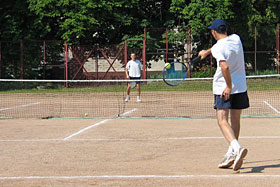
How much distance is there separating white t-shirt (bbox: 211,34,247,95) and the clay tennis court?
3.49 feet

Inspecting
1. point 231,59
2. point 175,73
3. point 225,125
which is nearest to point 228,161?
point 225,125

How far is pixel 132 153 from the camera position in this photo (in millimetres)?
7852

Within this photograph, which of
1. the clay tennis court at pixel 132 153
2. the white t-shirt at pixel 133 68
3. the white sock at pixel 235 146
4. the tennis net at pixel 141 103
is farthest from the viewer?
the white t-shirt at pixel 133 68

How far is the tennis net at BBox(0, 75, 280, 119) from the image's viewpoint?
1413 centimetres

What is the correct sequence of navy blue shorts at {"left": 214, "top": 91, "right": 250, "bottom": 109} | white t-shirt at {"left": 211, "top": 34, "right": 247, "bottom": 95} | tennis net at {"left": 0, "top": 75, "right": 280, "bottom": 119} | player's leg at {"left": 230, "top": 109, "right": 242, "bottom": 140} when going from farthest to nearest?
tennis net at {"left": 0, "top": 75, "right": 280, "bottom": 119}
player's leg at {"left": 230, "top": 109, "right": 242, "bottom": 140}
navy blue shorts at {"left": 214, "top": 91, "right": 250, "bottom": 109}
white t-shirt at {"left": 211, "top": 34, "right": 247, "bottom": 95}

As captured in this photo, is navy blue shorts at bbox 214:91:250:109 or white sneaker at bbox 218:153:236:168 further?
navy blue shorts at bbox 214:91:250:109

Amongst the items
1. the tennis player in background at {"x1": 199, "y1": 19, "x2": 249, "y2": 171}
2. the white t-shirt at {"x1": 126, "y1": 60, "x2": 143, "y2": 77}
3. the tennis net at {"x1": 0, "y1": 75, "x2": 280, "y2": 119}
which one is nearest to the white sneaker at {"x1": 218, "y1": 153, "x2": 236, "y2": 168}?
the tennis player in background at {"x1": 199, "y1": 19, "x2": 249, "y2": 171}

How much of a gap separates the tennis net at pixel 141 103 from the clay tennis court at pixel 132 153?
1964mm

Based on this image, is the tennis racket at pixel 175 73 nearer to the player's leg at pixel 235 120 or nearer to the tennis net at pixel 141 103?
the tennis net at pixel 141 103

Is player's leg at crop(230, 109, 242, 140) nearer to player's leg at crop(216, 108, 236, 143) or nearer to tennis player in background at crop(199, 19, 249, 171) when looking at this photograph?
tennis player in background at crop(199, 19, 249, 171)

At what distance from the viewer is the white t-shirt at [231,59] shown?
627 cm

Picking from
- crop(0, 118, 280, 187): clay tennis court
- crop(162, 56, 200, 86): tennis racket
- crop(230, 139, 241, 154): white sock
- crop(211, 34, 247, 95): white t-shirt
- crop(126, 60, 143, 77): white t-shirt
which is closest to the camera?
crop(0, 118, 280, 187): clay tennis court

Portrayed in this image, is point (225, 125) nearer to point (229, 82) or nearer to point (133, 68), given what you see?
point (229, 82)

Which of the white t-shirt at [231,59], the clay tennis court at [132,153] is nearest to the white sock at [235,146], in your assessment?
the clay tennis court at [132,153]
